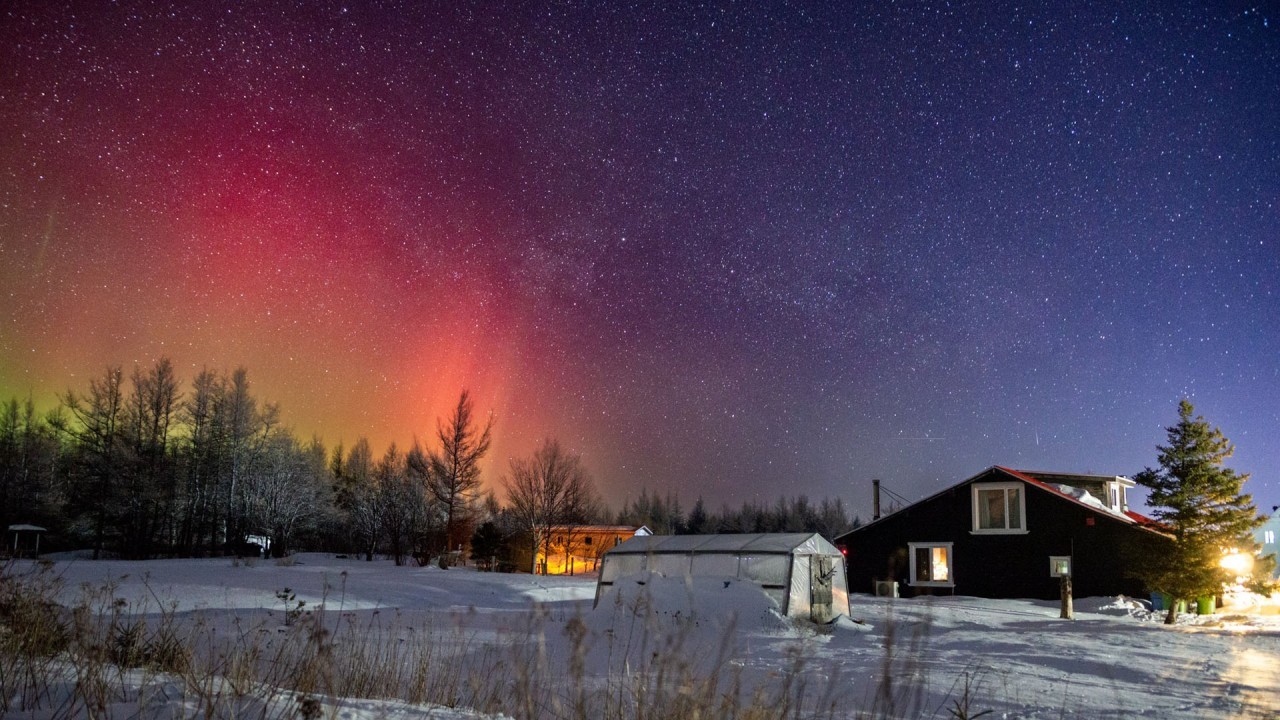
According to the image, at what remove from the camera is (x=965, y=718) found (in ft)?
12.5

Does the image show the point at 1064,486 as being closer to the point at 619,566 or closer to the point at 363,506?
the point at 619,566

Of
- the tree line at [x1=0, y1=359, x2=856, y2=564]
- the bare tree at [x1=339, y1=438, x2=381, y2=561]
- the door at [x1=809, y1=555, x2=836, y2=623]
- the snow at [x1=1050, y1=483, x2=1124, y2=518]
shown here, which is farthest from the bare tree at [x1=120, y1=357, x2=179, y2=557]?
the snow at [x1=1050, y1=483, x2=1124, y2=518]

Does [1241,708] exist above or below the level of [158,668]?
below

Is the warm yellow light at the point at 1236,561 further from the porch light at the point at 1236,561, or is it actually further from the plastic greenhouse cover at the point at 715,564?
the plastic greenhouse cover at the point at 715,564

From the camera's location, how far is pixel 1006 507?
30.5 meters

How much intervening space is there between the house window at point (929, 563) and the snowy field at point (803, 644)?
348 centimetres

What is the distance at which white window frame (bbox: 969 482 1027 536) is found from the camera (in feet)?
98.3

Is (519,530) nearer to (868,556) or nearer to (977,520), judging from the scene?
(868,556)

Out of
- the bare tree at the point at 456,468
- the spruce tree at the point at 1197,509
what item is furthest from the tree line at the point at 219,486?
the spruce tree at the point at 1197,509

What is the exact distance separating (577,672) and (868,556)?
101 feet

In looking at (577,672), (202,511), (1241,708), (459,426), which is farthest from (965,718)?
(202,511)

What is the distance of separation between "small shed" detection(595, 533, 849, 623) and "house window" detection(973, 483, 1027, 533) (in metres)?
11.8

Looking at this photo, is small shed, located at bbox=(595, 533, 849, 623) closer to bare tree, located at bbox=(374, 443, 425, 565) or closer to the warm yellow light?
the warm yellow light

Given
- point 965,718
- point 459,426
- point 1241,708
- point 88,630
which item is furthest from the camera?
point 459,426
